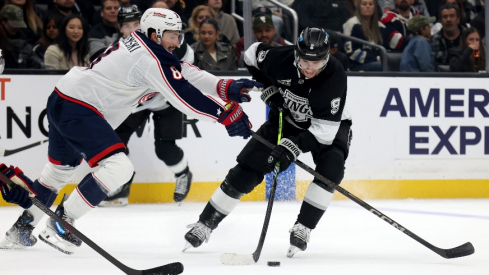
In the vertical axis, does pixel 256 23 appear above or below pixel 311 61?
below

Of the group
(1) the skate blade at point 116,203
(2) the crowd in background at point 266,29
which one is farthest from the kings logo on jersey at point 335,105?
(1) the skate blade at point 116,203

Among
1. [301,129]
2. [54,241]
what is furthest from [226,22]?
[54,241]

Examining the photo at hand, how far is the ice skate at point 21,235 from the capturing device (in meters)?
3.95

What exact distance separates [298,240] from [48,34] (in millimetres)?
2886

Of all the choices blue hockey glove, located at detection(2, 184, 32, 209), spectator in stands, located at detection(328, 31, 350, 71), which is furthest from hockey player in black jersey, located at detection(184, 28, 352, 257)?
spectator in stands, located at detection(328, 31, 350, 71)

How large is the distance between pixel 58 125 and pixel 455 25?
3.90m

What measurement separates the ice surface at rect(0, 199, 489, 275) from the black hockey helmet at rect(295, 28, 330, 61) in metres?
0.91

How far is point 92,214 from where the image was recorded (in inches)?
211

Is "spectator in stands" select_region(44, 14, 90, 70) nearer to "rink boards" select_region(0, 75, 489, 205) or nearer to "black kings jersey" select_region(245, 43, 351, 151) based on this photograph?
"rink boards" select_region(0, 75, 489, 205)

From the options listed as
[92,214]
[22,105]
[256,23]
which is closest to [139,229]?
[92,214]

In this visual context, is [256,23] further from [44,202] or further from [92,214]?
[44,202]

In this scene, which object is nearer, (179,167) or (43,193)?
(43,193)

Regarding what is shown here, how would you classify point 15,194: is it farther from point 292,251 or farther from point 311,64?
point 311,64

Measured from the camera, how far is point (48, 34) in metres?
5.87
